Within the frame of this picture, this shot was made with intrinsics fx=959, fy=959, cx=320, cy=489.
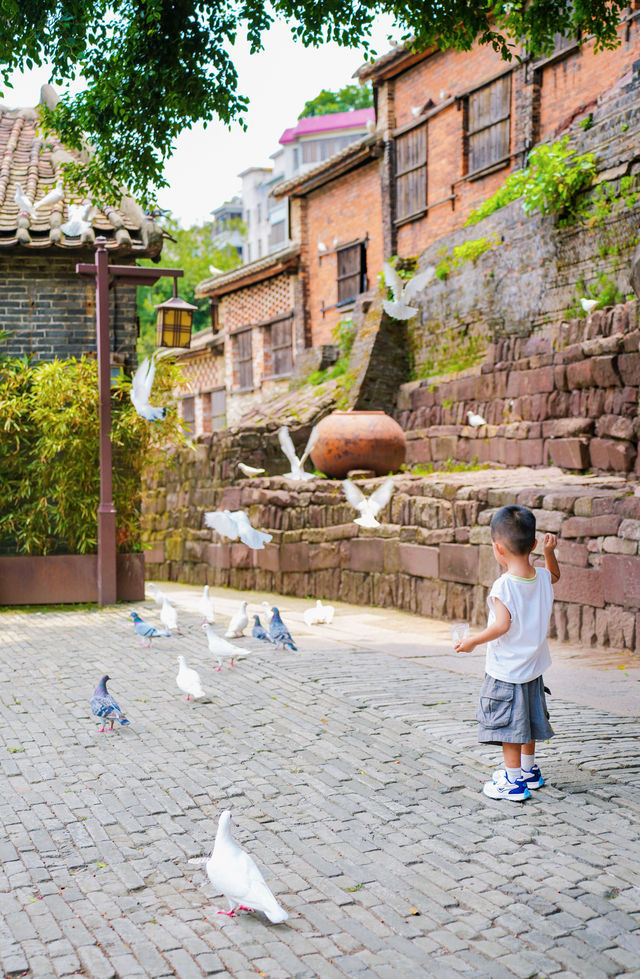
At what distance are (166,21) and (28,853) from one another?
551cm

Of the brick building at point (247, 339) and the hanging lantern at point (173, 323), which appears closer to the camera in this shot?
the hanging lantern at point (173, 323)

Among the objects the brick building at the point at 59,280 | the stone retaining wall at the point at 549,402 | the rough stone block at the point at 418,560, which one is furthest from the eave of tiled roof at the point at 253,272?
the rough stone block at the point at 418,560

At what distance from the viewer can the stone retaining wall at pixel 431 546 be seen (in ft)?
24.5

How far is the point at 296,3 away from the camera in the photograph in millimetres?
6457

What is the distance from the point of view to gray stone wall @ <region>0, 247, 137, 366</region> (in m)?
11.2

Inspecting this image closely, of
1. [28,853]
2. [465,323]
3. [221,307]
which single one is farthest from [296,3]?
[221,307]

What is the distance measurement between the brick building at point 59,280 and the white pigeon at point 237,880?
902 cm

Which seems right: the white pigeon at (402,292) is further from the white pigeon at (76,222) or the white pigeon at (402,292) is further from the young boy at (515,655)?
the young boy at (515,655)

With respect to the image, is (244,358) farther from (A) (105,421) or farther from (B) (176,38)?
(B) (176,38)

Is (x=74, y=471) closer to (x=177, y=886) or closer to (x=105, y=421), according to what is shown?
(x=105, y=421)

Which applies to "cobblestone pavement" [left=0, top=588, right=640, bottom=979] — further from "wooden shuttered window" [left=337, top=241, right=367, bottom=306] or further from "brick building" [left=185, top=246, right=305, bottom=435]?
"brick building" [left=185, top=246, right=305, bottom=435]

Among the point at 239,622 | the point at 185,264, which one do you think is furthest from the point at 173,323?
the point at 185,264

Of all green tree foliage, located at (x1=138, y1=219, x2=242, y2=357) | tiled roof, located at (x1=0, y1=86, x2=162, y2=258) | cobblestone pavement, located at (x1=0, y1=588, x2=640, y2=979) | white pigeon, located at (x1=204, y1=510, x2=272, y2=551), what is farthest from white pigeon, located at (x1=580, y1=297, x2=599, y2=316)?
green tree foliage, located at (x1=138, y1=219, x2=242, y2=357)

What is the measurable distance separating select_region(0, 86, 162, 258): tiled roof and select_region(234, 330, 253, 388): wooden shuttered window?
12.1 m
